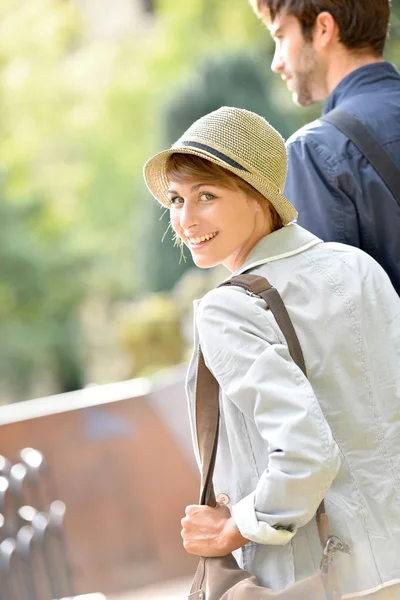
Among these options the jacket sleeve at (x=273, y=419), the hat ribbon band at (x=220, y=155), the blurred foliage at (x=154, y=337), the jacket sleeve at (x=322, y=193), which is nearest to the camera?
the jacket sleeve at (x=273, y=419)

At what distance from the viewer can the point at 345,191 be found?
5.44 feet

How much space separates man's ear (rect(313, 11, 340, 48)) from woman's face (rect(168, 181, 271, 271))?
1.91 ft

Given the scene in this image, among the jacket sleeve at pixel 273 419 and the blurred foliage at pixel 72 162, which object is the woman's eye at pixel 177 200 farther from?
the blurred foliage at pixel 72 162

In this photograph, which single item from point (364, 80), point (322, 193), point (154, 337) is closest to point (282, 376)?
point (322, 193)

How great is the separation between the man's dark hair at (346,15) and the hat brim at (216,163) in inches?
21.2

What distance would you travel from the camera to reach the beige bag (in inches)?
47.0

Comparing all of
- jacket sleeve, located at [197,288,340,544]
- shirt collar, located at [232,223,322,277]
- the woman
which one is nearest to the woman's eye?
the woman

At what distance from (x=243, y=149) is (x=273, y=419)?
1.28ft

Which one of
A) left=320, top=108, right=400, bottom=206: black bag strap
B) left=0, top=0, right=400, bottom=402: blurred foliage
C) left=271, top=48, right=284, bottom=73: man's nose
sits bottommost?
left=0, top=0, right=400, bottom=402: blurred foliage

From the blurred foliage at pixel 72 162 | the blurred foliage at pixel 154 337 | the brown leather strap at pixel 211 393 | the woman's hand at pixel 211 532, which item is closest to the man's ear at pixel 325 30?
the brown leather strap at pixel 211 393

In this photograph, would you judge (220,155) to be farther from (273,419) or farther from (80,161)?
(80,161)

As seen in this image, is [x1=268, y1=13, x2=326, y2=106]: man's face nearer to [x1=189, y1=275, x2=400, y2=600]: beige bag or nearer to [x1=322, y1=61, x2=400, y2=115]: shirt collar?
[x1=322, y1=61, x2=400, y2=115]: shirt collar

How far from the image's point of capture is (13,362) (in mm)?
11922

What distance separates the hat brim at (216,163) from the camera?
1297 mm
